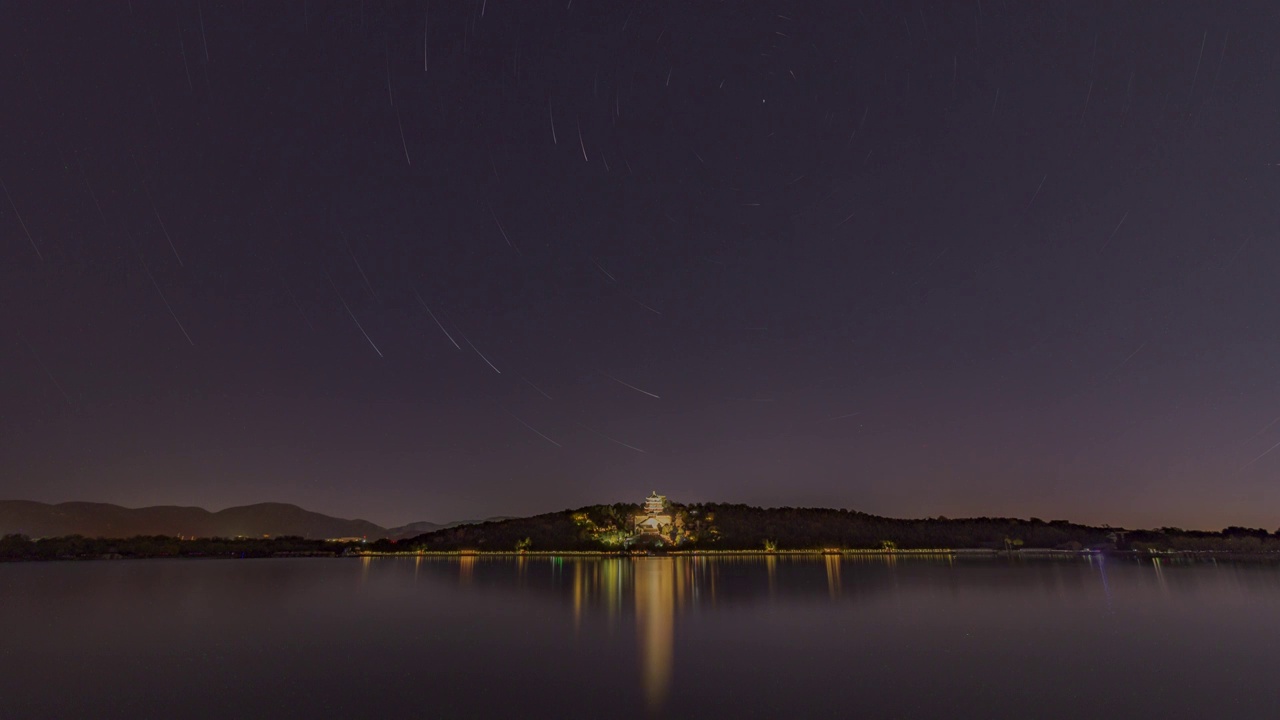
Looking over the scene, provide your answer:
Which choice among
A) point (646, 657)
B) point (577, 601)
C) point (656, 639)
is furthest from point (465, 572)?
point (646, 657)

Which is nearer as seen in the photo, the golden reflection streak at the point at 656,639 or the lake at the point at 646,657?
the lake at the point at 646,657

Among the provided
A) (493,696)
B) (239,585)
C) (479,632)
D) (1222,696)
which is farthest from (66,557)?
(1222,696)

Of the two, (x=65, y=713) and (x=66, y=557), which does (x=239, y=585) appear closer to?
(x=65, y=713)

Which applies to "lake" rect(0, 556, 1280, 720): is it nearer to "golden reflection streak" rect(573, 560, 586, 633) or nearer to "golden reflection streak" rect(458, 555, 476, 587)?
"golden reflection streak" rect(573, 560, 586, 633)

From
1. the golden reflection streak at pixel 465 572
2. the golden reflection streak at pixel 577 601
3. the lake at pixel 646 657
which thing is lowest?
the lake at pixel 646 657

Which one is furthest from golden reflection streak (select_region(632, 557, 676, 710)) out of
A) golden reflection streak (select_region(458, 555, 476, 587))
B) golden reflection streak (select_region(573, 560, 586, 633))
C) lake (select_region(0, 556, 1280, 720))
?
golden reflection streak (select_region(458, 555, 476, 587))

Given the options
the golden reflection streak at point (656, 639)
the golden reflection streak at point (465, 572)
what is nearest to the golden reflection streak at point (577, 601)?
the golden reflection streak at point (656, 639)

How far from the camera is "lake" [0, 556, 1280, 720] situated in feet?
62.8

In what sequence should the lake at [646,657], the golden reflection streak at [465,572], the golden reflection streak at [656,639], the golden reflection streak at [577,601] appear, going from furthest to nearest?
1. the golden reflection streak at [465,572]
2. the golden reflection streak at [577,601]
3. the golden reflection streak at [656,639]
4. the lake at [646,657]

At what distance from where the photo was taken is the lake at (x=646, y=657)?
19.1 m

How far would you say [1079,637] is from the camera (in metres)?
31.9

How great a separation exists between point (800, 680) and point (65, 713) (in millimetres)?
19964

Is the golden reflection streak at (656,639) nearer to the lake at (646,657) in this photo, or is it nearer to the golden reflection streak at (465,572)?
the lake at (646,657)

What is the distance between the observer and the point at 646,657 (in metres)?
26.4
